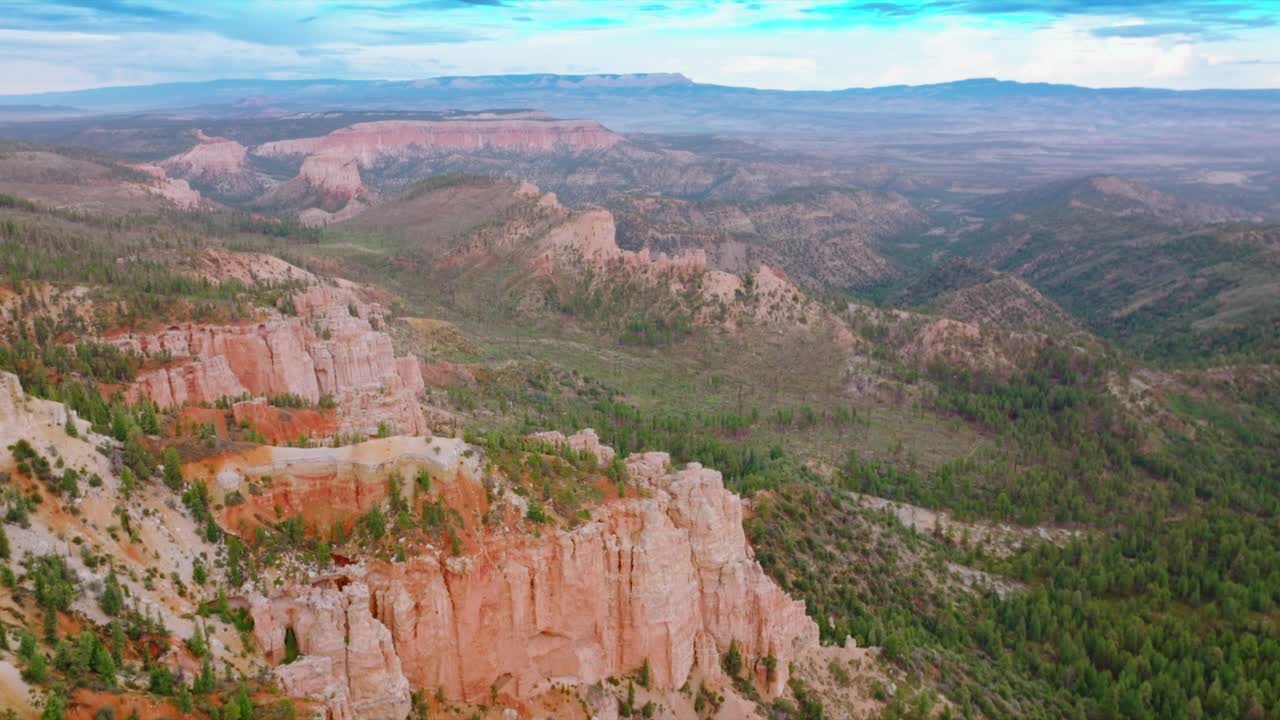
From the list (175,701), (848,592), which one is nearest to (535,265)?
(848,592)

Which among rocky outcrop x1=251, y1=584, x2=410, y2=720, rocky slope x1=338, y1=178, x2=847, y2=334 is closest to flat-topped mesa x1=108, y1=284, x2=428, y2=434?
rocky outcrop x1=251, y1=584, x2=410, y2=720

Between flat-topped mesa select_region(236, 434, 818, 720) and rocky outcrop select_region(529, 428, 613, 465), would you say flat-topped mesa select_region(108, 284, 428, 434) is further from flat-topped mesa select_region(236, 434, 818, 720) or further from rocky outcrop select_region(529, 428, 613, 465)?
flat-topped mesa select_region(236, 434, 818, 720)

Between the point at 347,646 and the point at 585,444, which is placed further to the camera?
the point at 585,444

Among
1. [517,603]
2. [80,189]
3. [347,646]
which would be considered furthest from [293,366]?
[80,189]

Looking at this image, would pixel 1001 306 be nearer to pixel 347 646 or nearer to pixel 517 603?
pixel 517 603

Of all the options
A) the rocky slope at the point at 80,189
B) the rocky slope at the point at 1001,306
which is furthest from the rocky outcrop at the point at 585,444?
the rocky slope at the point at 80,189
